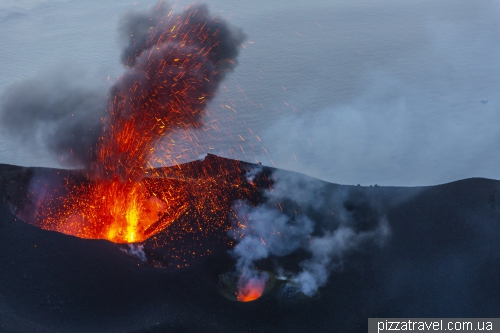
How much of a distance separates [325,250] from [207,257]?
3141 mm

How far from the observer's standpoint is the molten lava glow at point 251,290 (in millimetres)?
12203

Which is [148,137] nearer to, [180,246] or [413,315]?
[180,246]

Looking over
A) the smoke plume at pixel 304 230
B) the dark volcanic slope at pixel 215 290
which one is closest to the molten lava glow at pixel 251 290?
the smoke plume at pixel 304 230

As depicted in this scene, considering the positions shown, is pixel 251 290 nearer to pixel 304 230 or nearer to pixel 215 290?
pixel 215 290

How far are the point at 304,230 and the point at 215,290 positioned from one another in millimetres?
3173

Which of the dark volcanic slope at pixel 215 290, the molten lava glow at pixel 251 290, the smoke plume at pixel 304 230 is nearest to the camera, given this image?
the dark volcanic slope at pixel 215 290

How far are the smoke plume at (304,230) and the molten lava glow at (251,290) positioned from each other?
0.08 feet

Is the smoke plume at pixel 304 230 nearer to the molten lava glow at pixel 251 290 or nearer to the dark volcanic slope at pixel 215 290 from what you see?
the molten lava glow at pixel 251 290

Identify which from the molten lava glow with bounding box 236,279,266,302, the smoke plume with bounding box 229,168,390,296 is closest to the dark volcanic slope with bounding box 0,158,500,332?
the smoke plume with bounding box 229,168,390,296

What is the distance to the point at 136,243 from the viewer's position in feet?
43.2

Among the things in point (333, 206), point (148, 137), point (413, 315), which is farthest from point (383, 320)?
point (148, 137)

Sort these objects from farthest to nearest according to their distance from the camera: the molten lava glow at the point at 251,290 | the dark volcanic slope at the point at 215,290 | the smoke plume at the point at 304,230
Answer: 1. the smoke plume at the point at 304,230
2. the molten lava glow at the point at 251,290
3. the dark volcanic slope at the point at 215,290

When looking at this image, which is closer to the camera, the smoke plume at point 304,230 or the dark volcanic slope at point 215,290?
the dark volcanic slope at point 215,290

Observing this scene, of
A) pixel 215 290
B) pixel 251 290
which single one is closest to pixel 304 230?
pixel 251 290
